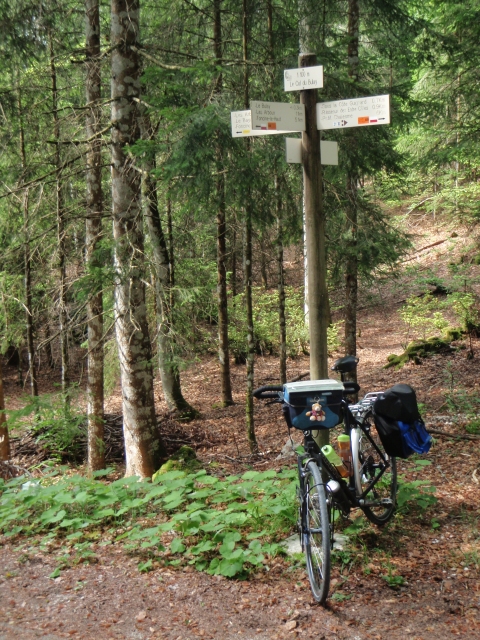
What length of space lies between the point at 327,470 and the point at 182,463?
4.05 metres

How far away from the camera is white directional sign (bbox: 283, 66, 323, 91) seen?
4023 mm

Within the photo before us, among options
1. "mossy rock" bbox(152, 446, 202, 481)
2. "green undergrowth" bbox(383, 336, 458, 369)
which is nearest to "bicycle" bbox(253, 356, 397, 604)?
"mossy rock" bbox(152, 446, 202, 481)

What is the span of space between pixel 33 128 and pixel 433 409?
24.1 feet

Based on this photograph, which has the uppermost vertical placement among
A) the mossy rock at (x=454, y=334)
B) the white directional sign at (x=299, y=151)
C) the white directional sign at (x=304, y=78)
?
the white directional sign at (x=304, y=78)

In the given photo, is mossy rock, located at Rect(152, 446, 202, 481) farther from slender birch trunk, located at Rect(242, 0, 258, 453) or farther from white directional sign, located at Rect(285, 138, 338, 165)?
white directional sign, located at Rect(285, 138, 338, 165)

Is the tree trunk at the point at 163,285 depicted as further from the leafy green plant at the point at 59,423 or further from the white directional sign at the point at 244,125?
the white directional sign at the point at 244,125

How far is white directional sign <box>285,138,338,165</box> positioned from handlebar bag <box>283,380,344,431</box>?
5.52ft

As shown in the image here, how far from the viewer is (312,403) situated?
363 cm

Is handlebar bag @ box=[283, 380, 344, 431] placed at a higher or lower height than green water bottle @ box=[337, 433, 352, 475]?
higher

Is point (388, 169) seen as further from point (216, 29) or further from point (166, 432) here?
point (166, 432)

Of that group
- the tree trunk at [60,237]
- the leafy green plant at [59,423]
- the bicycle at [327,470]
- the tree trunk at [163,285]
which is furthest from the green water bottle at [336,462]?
the leafy green plant at [59,423]

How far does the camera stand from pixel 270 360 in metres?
16.0

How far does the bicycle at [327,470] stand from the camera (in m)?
3.36

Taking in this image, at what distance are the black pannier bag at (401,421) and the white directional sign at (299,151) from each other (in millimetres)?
1798
